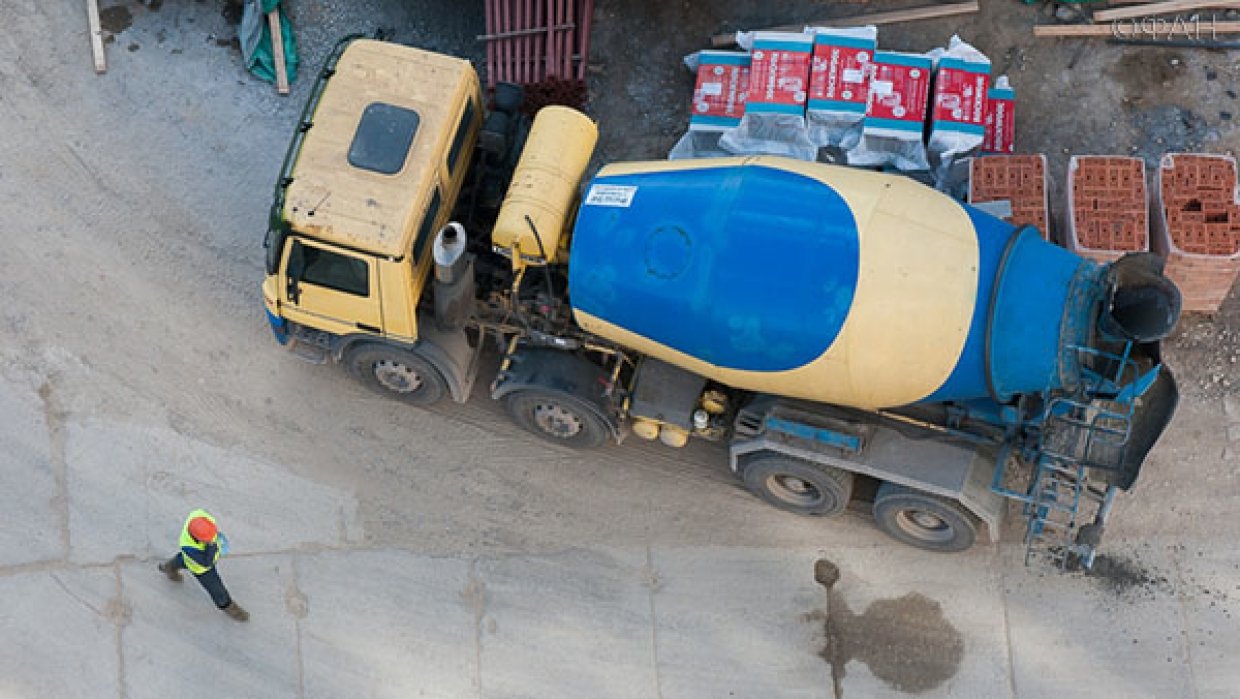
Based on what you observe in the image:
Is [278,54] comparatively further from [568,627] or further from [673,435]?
[568,627]

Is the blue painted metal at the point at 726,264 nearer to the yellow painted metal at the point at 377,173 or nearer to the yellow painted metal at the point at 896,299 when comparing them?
the yellow painted metal at the point at 896,299

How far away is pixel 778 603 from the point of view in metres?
10.9

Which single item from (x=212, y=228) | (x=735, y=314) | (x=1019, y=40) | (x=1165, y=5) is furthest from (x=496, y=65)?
(x=1165, y=5)

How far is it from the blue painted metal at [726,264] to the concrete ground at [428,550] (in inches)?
88.7

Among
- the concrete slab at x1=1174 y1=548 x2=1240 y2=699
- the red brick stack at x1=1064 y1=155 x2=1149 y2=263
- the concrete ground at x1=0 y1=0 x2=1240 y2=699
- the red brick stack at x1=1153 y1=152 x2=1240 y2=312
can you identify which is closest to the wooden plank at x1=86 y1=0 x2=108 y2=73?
the concrete ground at x1=0 y1=0 x2=1240 y2=699

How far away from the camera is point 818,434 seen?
10.0m

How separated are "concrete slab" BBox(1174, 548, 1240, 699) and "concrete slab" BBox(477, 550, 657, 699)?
4655 mm

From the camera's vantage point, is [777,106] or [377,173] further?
[777,106]

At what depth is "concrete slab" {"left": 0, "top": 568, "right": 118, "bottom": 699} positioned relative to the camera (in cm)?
1042

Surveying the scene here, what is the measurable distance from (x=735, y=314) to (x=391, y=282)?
9.03ft

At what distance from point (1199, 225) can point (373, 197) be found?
7.39m

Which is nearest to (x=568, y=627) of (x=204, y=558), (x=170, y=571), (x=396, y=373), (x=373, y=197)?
(x=396, y=373)

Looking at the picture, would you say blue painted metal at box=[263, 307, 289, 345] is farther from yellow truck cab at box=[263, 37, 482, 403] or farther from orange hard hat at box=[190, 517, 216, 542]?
orange hard hat at box=[190, 517, 216, 542]

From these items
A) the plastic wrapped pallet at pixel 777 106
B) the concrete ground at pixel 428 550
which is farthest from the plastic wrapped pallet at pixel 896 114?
the concrete ground at pixel 428 550
